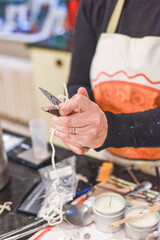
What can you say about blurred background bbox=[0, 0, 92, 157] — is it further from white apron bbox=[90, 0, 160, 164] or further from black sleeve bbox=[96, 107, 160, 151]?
black sleeve bbox=[96, 107, 160, 151]

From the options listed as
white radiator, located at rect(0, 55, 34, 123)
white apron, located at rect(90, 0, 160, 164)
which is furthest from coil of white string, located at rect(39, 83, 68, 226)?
white radiator, located at rect(0, 55, 34, 123)

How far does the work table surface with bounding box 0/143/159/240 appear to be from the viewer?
0.82 meters

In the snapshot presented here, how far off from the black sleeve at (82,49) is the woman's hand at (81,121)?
14.9 inches

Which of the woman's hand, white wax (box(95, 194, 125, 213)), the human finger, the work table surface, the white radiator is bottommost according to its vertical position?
the white radiator

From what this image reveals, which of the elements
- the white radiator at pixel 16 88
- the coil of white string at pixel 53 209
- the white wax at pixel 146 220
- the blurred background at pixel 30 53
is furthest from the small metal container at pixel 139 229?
the white radiator at pixel 16 88

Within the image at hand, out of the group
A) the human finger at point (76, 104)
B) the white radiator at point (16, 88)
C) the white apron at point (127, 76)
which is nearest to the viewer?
the human finger at point (76, 104)

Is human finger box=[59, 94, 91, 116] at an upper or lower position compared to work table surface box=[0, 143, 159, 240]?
upper

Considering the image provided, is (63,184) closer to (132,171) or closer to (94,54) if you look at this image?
(132,171)

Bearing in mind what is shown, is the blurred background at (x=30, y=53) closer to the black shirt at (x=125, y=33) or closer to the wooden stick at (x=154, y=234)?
the black shirt at (x=125, y=33)

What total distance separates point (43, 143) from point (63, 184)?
23cm

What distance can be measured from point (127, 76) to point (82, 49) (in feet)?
0.73

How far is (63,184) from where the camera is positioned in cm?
91

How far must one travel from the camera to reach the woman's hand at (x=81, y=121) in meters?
0.66

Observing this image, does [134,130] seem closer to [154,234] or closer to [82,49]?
[154,234]
